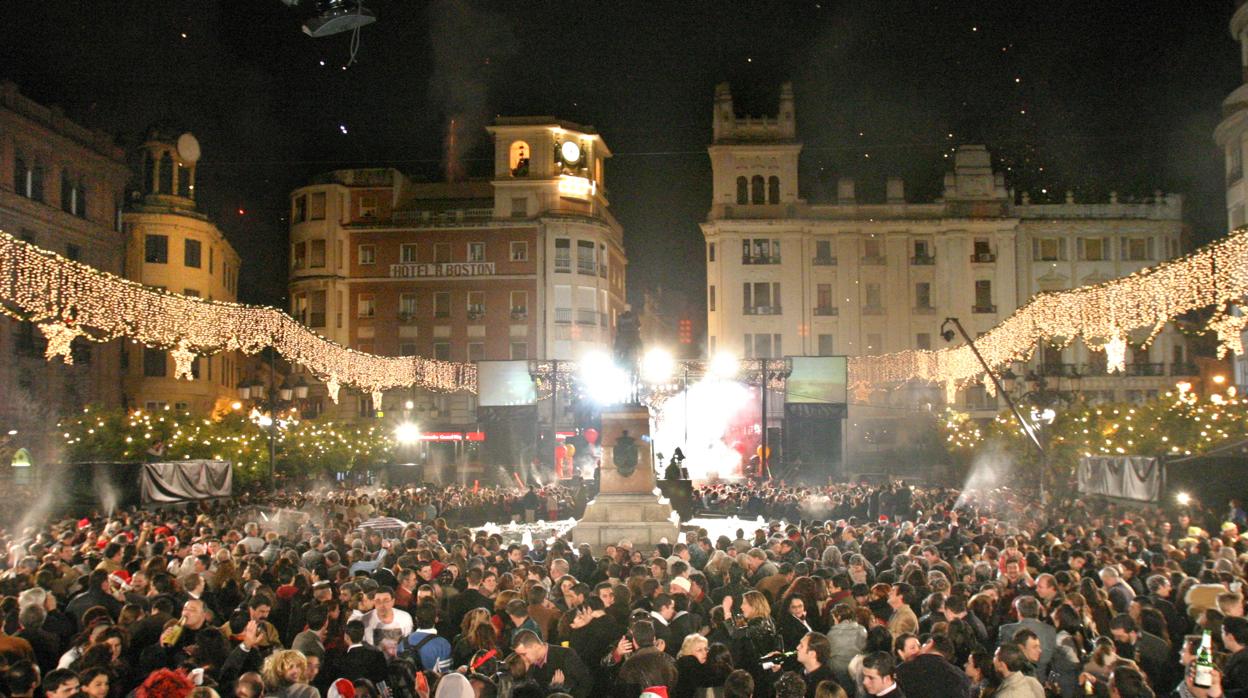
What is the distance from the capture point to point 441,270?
7075 centimetres

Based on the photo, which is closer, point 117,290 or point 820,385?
point 117,290

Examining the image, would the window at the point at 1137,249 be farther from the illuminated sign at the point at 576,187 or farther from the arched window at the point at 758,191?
the illuminated sign at the point at 576,187

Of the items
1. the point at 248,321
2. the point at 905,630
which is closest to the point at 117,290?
the point at 248,321

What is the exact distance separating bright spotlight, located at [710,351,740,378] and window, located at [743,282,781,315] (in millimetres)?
9714

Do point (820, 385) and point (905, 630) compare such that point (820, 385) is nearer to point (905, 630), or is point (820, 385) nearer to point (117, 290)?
point (117, 290)

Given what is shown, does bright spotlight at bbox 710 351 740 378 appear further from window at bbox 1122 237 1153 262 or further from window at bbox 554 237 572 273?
window at bbox 1122 237 1153 262

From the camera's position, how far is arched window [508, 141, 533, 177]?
69.6 m

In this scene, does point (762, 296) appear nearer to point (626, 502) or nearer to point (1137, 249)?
point (1137, 249)

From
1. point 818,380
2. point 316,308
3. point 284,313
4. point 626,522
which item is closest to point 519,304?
point 316,308

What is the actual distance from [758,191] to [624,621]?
6026 cm

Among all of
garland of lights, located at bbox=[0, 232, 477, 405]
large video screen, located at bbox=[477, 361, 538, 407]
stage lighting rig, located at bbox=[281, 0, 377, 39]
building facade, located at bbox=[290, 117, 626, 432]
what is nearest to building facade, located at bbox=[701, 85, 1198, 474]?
building facade, located at bbox=[290, 117, 626, 432]

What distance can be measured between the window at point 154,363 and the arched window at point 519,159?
24809 millimetres

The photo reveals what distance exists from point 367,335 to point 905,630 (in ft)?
212

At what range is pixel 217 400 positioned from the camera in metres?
59.5
